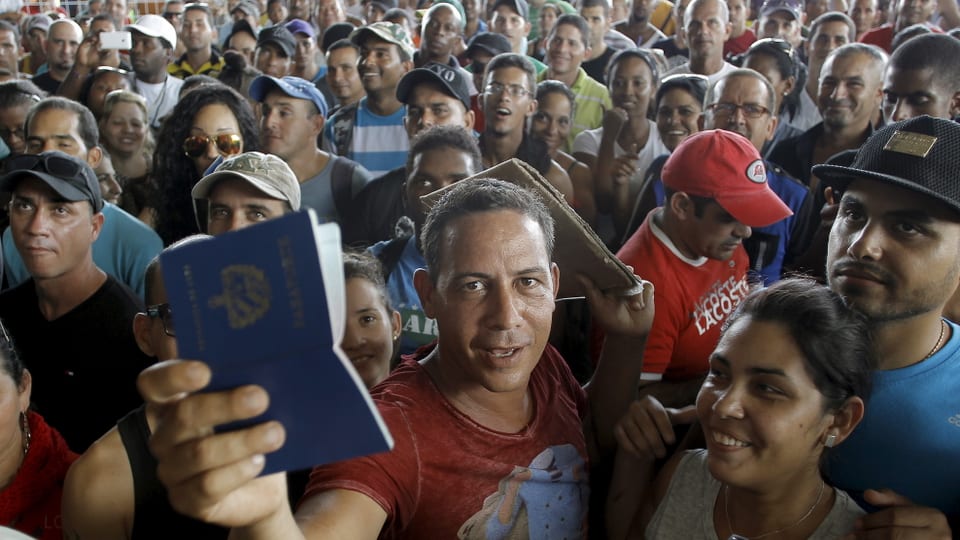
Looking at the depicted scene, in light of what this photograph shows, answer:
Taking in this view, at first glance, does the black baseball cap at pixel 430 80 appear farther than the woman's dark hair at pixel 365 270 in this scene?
Yes

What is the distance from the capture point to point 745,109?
13.0ft

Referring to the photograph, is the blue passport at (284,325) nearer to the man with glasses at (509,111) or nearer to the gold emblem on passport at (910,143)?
the gold emblem on passport at (910,143)

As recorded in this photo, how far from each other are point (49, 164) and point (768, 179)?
Result: 295cm

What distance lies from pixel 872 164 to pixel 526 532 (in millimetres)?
1131

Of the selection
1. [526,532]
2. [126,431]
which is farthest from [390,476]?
[126,431]

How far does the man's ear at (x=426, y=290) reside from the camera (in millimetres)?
1734

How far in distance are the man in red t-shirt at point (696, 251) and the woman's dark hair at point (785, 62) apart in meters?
2.50

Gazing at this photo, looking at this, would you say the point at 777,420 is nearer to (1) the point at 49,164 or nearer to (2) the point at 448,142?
(2) the point at 448,142

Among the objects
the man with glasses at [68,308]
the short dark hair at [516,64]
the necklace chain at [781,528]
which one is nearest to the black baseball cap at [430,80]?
the short dark hair at [516,64]

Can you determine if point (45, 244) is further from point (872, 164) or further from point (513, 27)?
point (513, 27)

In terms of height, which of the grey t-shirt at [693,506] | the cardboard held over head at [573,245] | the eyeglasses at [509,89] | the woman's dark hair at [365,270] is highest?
the cardboard held over head at [573,245]

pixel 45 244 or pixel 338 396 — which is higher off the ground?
pixel 338 396

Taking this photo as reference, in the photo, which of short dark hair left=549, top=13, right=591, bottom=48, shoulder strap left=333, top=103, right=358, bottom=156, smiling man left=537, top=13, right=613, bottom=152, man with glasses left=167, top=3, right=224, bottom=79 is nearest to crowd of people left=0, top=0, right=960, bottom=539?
shoulder strap left=333, top=103, right=358, bottom=156

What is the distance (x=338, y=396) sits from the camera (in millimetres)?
906
